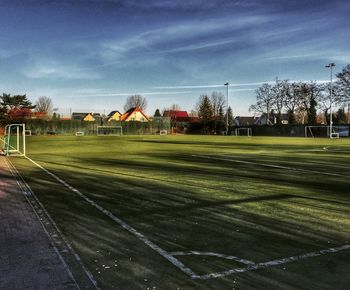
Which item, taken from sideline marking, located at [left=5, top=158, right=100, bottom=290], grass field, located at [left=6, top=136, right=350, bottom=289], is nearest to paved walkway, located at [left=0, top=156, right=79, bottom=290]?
sideline marking, located at [left=5, top=158, right=100, bottom=290]

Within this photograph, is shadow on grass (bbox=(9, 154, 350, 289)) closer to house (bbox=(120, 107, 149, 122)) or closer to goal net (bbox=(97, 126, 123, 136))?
goal net (bbox=(97, 126, 123, 136))

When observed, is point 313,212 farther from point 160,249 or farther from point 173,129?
point 173,129

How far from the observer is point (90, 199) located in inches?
337

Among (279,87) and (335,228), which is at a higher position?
(279,87)

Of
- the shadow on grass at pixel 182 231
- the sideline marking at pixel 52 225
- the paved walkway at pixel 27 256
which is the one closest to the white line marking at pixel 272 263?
the shadow on grass at pixel 182 231

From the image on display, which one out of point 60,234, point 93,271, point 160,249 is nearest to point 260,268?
point 160,249

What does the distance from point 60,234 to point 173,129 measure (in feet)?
244

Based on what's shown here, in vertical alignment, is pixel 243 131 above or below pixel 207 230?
above

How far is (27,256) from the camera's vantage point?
486cm

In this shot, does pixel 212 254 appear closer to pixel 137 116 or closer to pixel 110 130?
pixel 110 130

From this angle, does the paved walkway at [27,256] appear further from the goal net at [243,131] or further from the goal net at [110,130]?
the goal net at [243,131]

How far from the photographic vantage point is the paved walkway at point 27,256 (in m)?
4.07

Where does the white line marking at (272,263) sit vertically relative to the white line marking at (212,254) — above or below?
below

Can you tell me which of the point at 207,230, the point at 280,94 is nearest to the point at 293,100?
the point at 280,94
